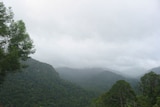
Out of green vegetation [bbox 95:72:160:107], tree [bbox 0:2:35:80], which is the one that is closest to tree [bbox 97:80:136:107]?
green vegetation [bbox 95:72:160:107]

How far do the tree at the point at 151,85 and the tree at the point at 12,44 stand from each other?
134ft

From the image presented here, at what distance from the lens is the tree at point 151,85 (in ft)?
178

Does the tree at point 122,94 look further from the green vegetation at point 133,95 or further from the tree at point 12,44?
the tree at point 12,44

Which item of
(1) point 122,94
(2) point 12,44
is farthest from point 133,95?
(2) point 12,44

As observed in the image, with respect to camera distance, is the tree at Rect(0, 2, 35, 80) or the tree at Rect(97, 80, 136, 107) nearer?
the tree at Rect(0, 2, 35, 80)

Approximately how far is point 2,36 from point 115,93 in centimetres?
3827

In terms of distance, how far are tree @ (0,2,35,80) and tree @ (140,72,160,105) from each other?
134 feet

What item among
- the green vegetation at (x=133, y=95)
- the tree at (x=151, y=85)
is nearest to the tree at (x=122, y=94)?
the green vegetation at (x=133, y=95)

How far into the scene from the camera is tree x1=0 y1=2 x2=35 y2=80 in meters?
16.3

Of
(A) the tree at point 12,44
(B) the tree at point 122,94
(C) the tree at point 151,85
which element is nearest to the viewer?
(A) the tree at point 12,44

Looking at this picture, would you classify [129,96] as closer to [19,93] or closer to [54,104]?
[54,104]

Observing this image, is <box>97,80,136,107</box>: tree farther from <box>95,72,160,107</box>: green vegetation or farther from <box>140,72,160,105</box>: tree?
<box>140,72,160,105</box>: tree

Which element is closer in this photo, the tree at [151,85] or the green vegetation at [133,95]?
the green vegetation at [133,95]

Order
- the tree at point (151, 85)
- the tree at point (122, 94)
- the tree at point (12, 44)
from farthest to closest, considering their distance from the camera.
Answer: the tree at point (151, 85) → the tree at point (122, 94) → the tree at point (12, 44)
